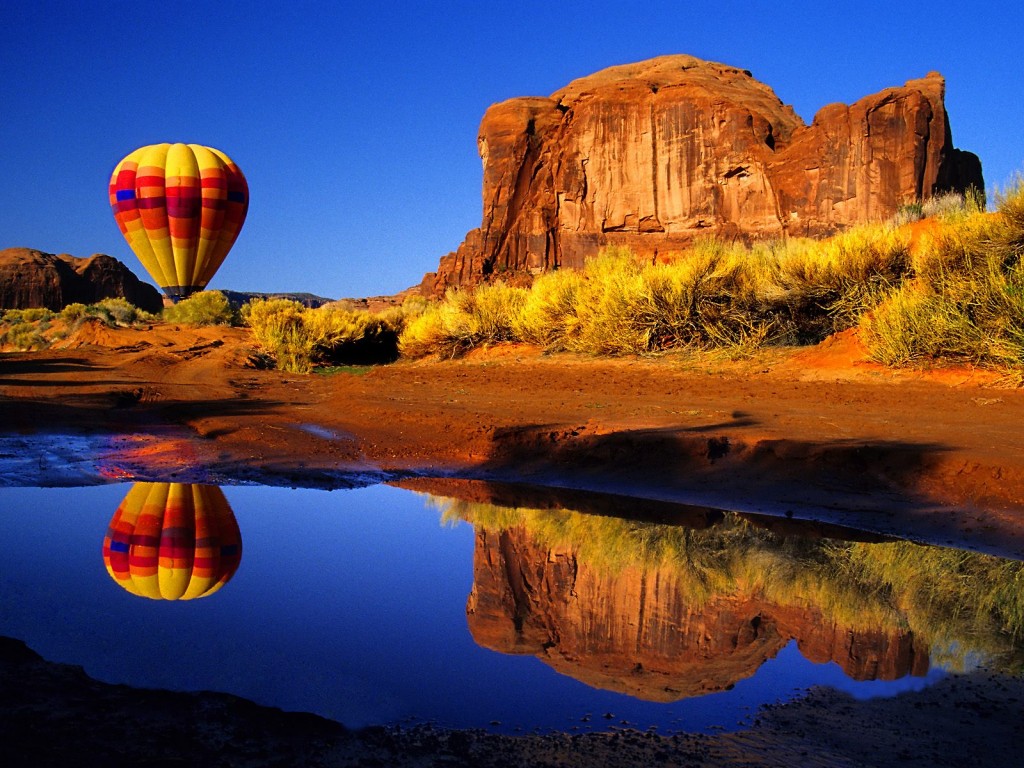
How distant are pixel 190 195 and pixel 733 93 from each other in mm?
41788

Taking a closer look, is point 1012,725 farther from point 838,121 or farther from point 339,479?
point 838,121

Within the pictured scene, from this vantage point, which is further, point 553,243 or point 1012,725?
point 553,243

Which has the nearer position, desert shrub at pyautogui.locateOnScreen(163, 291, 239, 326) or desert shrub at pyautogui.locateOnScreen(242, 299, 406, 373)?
desert shrub at pyautogui.locateOnScreen(242, 299, 406, 373)

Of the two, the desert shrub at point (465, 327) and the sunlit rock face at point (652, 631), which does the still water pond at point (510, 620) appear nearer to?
the sunlit rock face at point (652, 631)

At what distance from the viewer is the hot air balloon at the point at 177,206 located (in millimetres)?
32469

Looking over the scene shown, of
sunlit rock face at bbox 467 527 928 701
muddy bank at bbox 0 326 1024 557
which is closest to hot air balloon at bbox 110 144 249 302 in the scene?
muddy bank at bbox 0 326 1024 557

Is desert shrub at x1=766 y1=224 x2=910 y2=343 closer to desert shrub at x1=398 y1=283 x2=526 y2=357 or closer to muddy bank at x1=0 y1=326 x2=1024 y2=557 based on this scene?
muddy bank at x1=0 y1=326 x2=1024 y2=557

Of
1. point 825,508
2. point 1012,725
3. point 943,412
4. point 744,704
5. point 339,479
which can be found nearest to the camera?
point 1012,725

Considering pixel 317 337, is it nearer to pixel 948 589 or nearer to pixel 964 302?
pixel 964 302

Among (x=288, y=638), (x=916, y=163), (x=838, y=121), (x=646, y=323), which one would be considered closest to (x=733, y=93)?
(x=838, y=121)

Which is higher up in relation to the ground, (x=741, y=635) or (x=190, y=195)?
(x=190, y=195)

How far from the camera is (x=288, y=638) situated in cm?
441

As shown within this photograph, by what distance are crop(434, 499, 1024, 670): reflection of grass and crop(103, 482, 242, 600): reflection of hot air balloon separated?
6.58ft

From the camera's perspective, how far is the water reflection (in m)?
4.24
